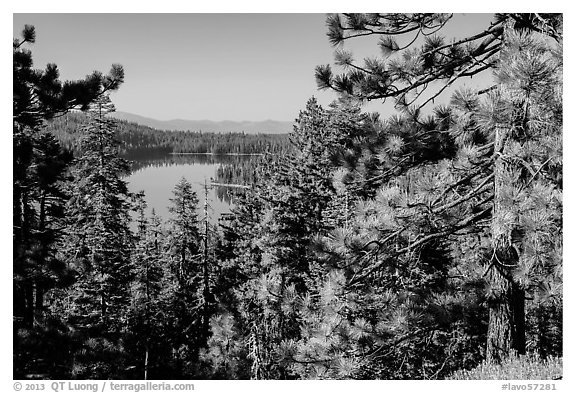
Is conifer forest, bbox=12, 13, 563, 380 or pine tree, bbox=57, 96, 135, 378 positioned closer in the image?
conifer forest, bbox=12, 13, 563, 380

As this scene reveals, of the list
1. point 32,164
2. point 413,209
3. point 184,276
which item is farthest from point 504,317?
point 184,276

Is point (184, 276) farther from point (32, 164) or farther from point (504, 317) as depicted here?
point (504, 317)

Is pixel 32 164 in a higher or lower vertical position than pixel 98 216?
higher

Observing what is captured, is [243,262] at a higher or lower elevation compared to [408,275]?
lower

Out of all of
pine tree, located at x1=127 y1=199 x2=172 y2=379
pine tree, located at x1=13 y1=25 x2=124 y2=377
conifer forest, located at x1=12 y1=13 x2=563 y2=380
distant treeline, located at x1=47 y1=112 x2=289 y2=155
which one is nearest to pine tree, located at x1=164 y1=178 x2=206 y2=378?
pine tree, located at x1=127 y1=199 x2=172 y2=379

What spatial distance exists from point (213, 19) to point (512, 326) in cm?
621

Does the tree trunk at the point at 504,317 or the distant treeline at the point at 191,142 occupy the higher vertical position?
the distant treeline at the point at 191,142

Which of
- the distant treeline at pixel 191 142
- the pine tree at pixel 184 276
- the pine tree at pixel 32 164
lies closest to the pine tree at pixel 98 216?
the pine tree at pixel 32 164

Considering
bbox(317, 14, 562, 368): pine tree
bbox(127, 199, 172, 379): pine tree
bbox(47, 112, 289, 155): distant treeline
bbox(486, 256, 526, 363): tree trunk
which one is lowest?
bbox(127, 199, 172, 379): pine tree

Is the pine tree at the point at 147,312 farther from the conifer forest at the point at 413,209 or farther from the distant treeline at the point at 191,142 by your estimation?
the distant treeline at the point at 191,142

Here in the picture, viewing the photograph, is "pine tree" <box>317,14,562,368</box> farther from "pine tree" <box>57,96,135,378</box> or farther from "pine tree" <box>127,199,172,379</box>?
"pine tree" <box>127,199,172,379</box>

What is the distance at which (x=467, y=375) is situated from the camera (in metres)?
5.34
